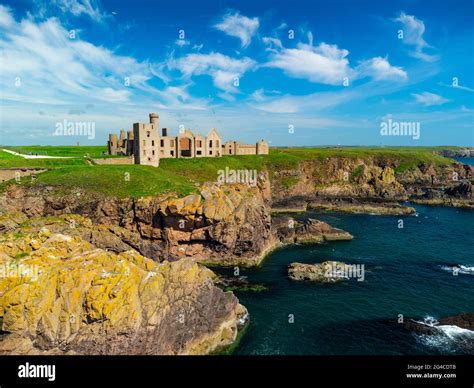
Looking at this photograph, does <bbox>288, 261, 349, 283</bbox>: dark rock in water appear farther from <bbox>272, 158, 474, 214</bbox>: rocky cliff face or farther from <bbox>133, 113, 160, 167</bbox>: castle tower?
<bbox>133, 113, 160, 167</bbox>: castle tower

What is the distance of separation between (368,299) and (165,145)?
273ft

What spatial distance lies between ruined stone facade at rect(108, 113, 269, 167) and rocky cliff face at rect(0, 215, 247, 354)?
58410mm

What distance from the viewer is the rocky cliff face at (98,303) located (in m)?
27.5

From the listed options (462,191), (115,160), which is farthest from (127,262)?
(462,191)

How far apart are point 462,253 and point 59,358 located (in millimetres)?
72038

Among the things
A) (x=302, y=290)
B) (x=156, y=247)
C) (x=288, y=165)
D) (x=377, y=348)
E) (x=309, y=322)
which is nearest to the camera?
(x=377, y=348)

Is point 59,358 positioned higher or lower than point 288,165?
lower

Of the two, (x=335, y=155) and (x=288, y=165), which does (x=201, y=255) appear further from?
A: (x=335, y=155)

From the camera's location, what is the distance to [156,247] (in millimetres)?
58125

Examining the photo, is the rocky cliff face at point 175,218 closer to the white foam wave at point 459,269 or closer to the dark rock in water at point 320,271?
the dark rock in water at point 320,271

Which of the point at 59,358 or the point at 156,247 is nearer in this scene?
the point at 59,358

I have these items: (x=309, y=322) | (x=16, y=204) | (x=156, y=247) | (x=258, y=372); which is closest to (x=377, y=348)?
(x=309, y=322)

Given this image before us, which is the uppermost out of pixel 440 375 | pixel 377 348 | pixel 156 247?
pixel 440 375

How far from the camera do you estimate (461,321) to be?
38469 millimetres
